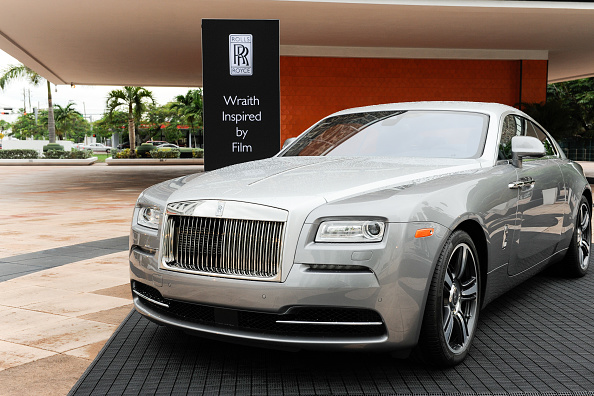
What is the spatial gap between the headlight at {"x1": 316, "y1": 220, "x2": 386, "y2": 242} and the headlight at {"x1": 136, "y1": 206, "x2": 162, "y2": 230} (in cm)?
100

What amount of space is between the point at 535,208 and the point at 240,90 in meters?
3.48

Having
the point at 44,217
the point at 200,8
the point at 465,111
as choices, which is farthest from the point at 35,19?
the point at 465,111

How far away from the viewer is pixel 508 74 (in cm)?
1867

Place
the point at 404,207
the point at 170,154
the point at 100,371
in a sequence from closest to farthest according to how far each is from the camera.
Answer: the point at 404,207 < the point at 100,371 < the point at 170,154

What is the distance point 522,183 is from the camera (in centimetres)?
402

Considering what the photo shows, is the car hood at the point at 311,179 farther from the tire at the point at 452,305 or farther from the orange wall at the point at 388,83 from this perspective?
the orange wall at the point at 388,83

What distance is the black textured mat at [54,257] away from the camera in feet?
19.9

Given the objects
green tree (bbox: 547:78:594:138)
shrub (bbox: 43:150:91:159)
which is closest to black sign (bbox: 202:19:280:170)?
green tree (bbox: 547:78:594:138)

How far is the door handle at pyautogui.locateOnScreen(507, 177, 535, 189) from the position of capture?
3870 millimetres

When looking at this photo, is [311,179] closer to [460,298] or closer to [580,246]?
[460,298]

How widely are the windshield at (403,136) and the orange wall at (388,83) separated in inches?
520

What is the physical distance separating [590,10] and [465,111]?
435 inches

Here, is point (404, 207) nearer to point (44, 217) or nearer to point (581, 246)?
point (581, 246)

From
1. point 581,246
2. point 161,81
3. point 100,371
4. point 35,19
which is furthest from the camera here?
point 161,81
